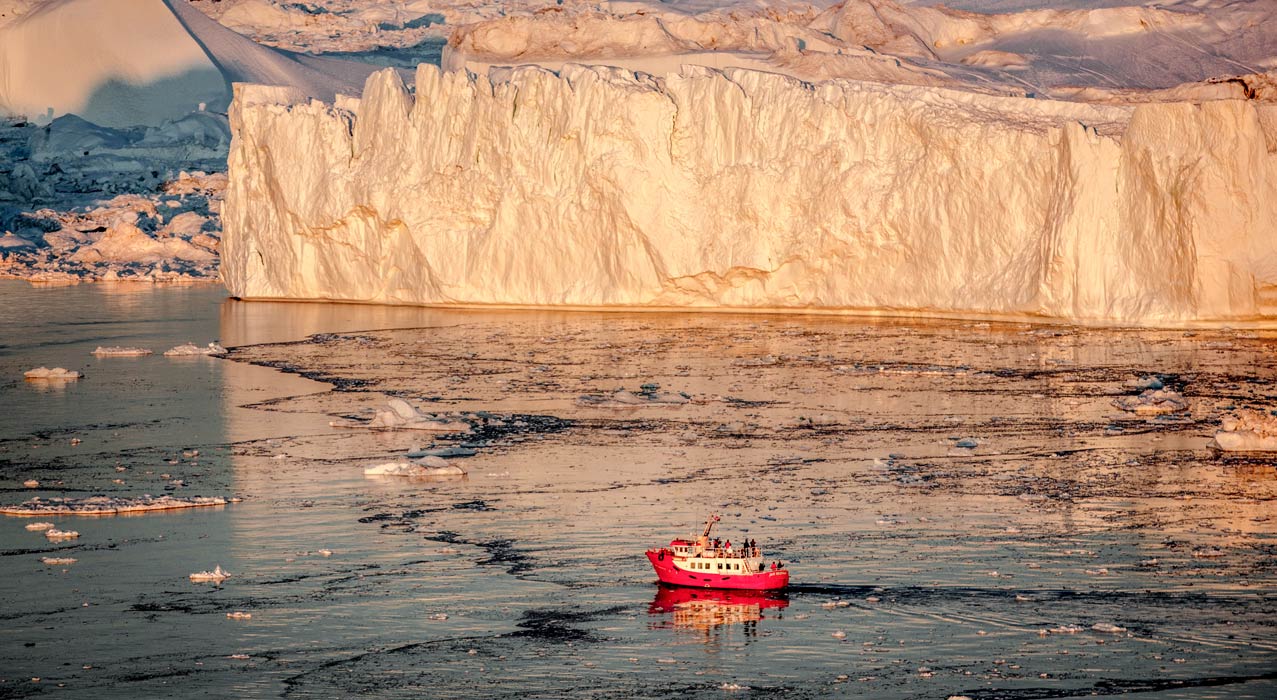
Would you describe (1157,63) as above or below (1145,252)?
above

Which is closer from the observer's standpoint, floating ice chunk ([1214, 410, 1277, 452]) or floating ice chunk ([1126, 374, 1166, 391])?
floating ice chunk ([1214, 410, 1277, 452])

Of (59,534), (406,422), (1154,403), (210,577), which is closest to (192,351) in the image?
(406,422)

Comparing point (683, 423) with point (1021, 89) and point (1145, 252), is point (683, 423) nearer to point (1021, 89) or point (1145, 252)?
point (1145, 252)

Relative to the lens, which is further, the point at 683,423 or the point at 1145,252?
the point at 1145,252

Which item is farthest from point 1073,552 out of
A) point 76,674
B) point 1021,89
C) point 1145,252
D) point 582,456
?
point 1021,89

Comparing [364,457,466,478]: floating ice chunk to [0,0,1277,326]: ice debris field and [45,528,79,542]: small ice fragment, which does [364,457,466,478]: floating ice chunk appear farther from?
[0,0,1277,326]: ice debris field

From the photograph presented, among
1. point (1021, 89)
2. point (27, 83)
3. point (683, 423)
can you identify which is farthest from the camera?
point (27, 83)

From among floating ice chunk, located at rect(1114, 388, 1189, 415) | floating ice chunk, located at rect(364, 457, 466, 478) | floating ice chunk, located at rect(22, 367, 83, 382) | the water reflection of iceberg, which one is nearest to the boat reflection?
the water reflection of iceberg

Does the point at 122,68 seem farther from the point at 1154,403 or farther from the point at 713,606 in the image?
the point at 713,606
